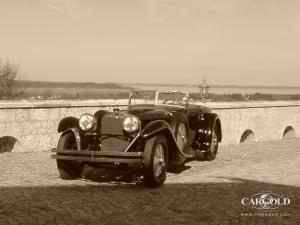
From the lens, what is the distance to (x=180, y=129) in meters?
8.10

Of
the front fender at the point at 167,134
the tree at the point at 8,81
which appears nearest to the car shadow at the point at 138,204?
the front fender at the point at 167,134

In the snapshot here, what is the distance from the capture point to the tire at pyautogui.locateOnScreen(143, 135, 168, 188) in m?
6.52

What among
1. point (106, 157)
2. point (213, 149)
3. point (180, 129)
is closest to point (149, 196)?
point (106, 157)

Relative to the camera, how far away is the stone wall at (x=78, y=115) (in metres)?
10.2

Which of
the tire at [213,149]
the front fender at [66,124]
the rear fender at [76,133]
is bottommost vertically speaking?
the tire at [213,149]

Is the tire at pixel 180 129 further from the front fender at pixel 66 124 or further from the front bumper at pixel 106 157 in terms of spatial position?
the front fender at pixel 66 124

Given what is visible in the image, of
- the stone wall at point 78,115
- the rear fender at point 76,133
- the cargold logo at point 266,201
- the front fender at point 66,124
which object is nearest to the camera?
the cargold logo at point 266,201

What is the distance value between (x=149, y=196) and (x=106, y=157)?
0.85 m

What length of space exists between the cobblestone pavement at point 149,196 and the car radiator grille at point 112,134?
0.55 meters

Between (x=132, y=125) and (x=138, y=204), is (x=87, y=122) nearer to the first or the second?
(x=132, y=125)

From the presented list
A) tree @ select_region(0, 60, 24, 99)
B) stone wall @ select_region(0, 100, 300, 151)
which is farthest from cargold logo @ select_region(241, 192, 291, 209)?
tree @ select_region(0, 60, 24, 99)

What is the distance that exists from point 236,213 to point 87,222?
5.59 ft

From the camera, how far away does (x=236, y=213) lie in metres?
5.34

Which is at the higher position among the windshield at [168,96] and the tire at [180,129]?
the windshield at [168,96]
